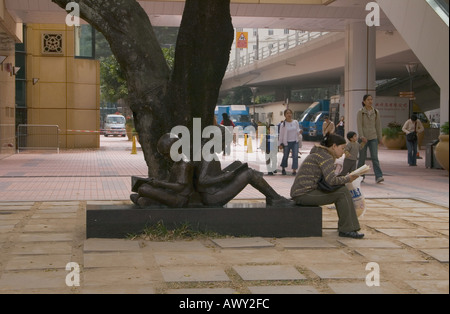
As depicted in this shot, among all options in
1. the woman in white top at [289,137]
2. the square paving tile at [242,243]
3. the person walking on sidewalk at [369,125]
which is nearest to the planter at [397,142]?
the woman in white top at [289,137]

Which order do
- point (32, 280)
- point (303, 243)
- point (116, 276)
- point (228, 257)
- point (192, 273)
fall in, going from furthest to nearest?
point (303, 243) < point (228, 257) < point (192, 273) < point (116, 276) < point (32, 280)

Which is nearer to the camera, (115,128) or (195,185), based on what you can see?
(195,185)

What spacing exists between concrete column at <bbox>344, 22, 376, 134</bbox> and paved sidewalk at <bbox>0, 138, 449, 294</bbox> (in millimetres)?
12548

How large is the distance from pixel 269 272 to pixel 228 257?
729mm

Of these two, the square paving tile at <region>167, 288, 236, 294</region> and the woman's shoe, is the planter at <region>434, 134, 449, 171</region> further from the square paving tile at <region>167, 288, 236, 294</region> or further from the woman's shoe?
the woman's shoe

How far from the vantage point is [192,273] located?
19.1ft

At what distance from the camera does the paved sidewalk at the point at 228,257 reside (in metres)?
5.35

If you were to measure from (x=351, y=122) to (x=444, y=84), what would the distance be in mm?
Result: 20395

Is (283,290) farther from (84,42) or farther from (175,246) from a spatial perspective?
(84,42)

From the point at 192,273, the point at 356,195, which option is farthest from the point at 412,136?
the point at 192,273

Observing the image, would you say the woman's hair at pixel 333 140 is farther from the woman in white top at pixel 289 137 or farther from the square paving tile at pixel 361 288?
the woman in white top at pixel 289 137
